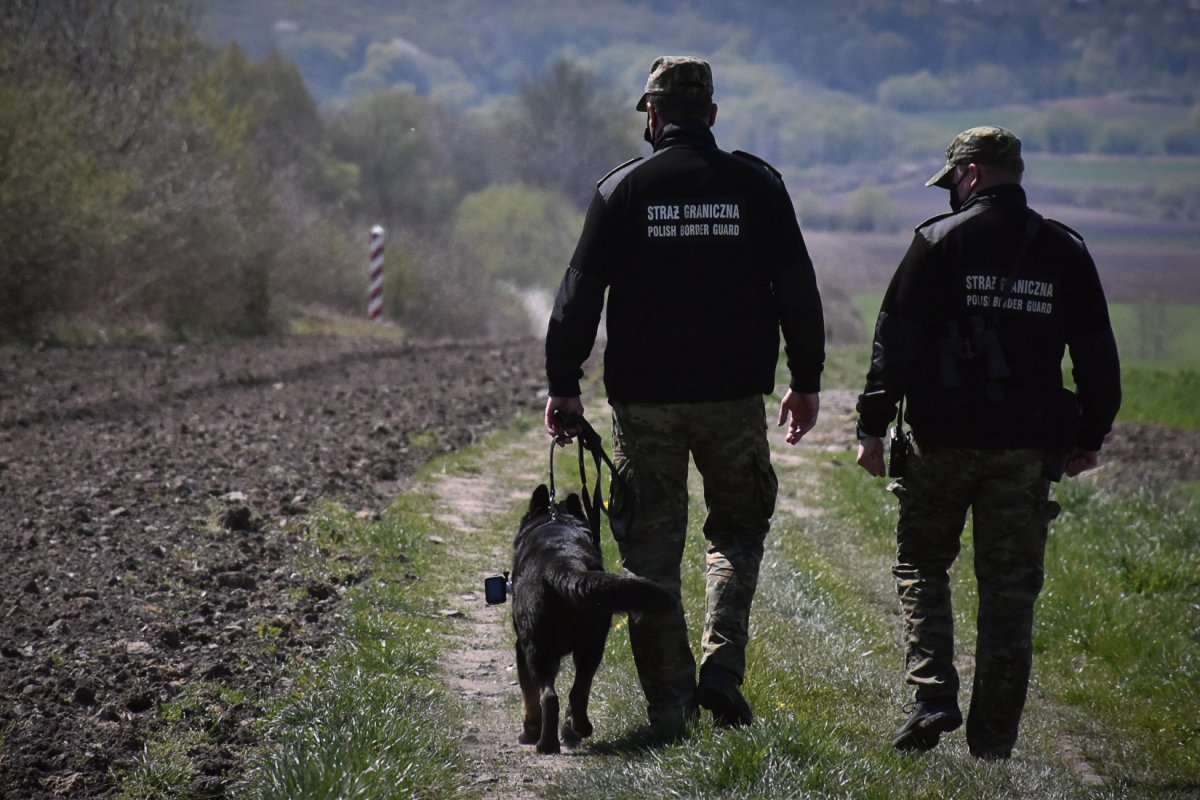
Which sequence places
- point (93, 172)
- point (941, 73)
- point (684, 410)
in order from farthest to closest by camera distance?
point (941, 73)
point (93, 172)
point (684, 410)

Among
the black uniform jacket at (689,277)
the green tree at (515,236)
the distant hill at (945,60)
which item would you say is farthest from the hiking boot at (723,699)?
the distant hill at (945,60)

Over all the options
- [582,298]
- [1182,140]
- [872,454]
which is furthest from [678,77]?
[1182,140]

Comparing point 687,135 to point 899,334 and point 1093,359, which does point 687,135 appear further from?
point 1093,359

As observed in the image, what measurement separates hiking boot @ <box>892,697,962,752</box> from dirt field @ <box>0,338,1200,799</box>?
8.46 ft

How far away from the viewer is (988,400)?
5172 mm

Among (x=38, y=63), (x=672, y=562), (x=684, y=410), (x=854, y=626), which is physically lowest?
(x=854, y=626)

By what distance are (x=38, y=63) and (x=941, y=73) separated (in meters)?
179

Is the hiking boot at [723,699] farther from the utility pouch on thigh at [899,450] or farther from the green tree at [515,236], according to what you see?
the green tree at [515,236]

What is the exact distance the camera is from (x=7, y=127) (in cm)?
1894

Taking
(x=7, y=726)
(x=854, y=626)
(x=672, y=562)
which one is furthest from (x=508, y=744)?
(x=854, y=626)

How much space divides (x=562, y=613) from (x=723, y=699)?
2.28ft

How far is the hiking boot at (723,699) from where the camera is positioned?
16.6 feet

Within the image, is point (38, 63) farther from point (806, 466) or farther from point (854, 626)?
point (854, 626)

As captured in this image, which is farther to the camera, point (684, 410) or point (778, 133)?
point (778, 133)
